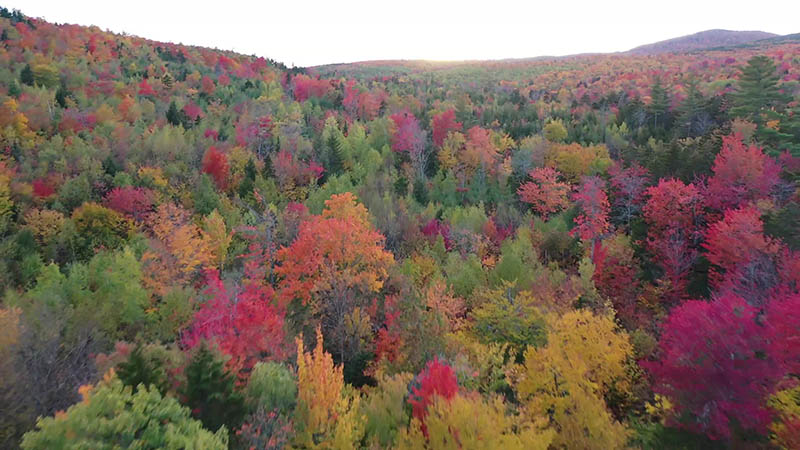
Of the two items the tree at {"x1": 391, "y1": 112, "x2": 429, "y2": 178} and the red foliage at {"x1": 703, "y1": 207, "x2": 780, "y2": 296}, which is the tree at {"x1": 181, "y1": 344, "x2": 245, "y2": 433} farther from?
the tree at {"x1": 391, "y1": 112, "x2": 429, "y2": 178}

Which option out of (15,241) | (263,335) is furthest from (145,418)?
(15,241)

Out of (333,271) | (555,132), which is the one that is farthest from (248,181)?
(555,132)

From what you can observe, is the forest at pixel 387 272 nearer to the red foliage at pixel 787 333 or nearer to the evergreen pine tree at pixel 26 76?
the red foliage at pixel 787 333

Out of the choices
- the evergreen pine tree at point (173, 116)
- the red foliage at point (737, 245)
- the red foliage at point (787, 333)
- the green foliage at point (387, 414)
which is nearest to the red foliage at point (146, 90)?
the evergreen pine tree at point (173, 116)

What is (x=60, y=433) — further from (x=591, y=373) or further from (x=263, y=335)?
(x=591, y=373)

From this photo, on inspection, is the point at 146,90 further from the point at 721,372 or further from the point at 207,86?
the point at 721,372

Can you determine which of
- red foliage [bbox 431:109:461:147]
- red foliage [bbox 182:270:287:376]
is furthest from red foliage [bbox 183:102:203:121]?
red foliage [bbox 182:270:287:376]
